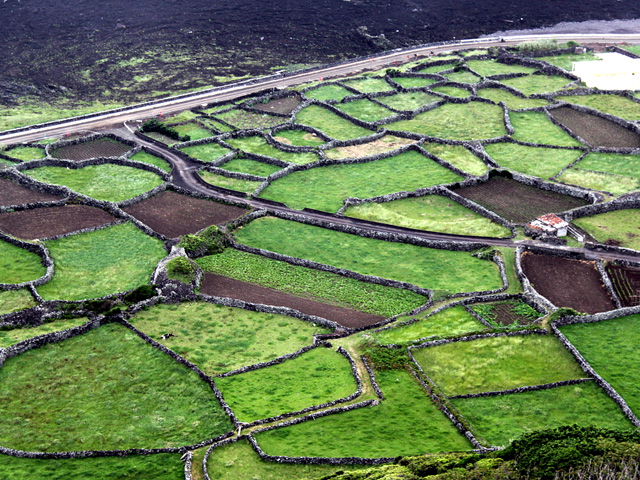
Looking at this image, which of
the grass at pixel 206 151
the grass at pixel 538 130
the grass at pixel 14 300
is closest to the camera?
the grass at pixel 14 300

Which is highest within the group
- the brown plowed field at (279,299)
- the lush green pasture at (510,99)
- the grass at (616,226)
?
the lush green pasture at (510,99)

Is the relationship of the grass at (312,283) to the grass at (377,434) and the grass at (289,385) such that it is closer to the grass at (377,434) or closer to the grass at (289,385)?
the grass at (289,385)

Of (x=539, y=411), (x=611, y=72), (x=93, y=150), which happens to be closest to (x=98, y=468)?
(x=539, y=411)

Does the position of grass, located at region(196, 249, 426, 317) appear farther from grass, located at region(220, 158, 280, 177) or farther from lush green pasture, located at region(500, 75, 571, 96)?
lush green pasture, located at region(500, 75, 571, 96)

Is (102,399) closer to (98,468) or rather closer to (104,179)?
(98,468)

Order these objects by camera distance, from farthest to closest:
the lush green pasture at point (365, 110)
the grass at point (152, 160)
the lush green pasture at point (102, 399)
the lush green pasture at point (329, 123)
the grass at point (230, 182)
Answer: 1. the lush green pasture at point (365, 110)
2. the lush green pasture at point (329, 123)
3. the grass at point (152, 160)
4. the grass at point (230, 182)
5. the lush green pasture at point (102, 399)

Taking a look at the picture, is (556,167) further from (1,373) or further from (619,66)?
(1,373)

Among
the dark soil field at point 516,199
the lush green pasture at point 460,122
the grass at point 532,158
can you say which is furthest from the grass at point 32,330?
the lush green pasture at point 460,122
